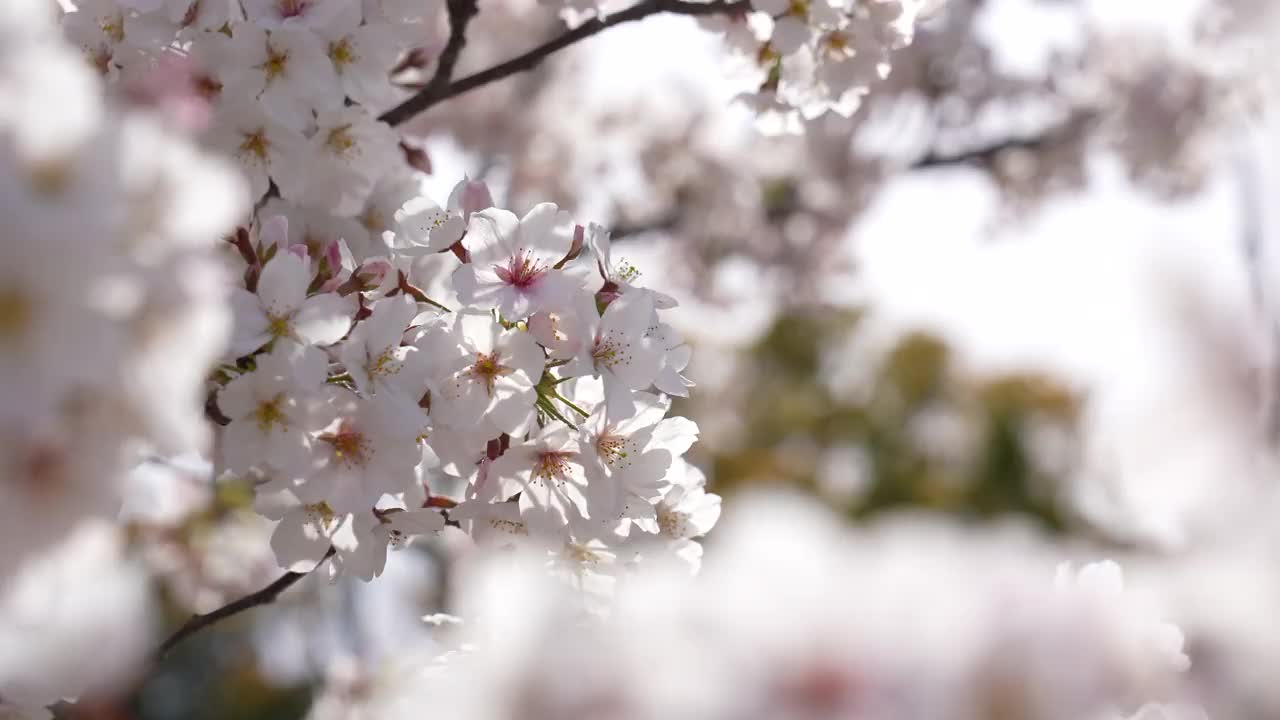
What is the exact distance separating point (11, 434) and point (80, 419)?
0.10ft

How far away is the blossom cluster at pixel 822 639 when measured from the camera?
366 mm

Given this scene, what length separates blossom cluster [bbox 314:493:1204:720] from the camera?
1.20 ft

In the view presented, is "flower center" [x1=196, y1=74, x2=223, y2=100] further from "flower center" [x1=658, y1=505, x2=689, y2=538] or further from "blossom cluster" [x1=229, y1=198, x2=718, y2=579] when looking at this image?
"flower center" [x1=658, y1=505, x2=689, y2=538]

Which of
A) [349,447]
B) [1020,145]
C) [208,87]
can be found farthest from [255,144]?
[1020,145]

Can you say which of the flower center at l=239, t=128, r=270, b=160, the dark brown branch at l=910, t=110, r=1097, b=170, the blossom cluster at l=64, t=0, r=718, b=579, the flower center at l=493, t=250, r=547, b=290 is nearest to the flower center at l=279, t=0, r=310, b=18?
the blossom cluster at l=64, t=0, r=718, b=579

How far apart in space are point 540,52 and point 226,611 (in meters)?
0.65

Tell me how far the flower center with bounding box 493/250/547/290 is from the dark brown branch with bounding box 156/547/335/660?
0.29 metres

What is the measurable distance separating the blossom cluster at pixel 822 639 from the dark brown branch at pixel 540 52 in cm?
85

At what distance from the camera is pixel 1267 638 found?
1.47ft

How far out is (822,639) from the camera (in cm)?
37

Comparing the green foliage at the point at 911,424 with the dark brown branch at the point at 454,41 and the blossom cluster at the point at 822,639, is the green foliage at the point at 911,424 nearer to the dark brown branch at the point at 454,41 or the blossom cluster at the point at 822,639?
the dark brown branch at the point at 454,41

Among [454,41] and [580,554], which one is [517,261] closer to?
[580,554]

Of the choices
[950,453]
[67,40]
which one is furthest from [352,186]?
[950,453]

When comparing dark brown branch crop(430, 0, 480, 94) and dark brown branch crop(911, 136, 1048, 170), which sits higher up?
dark brown branch crop(911, 136, 1048, 170)
